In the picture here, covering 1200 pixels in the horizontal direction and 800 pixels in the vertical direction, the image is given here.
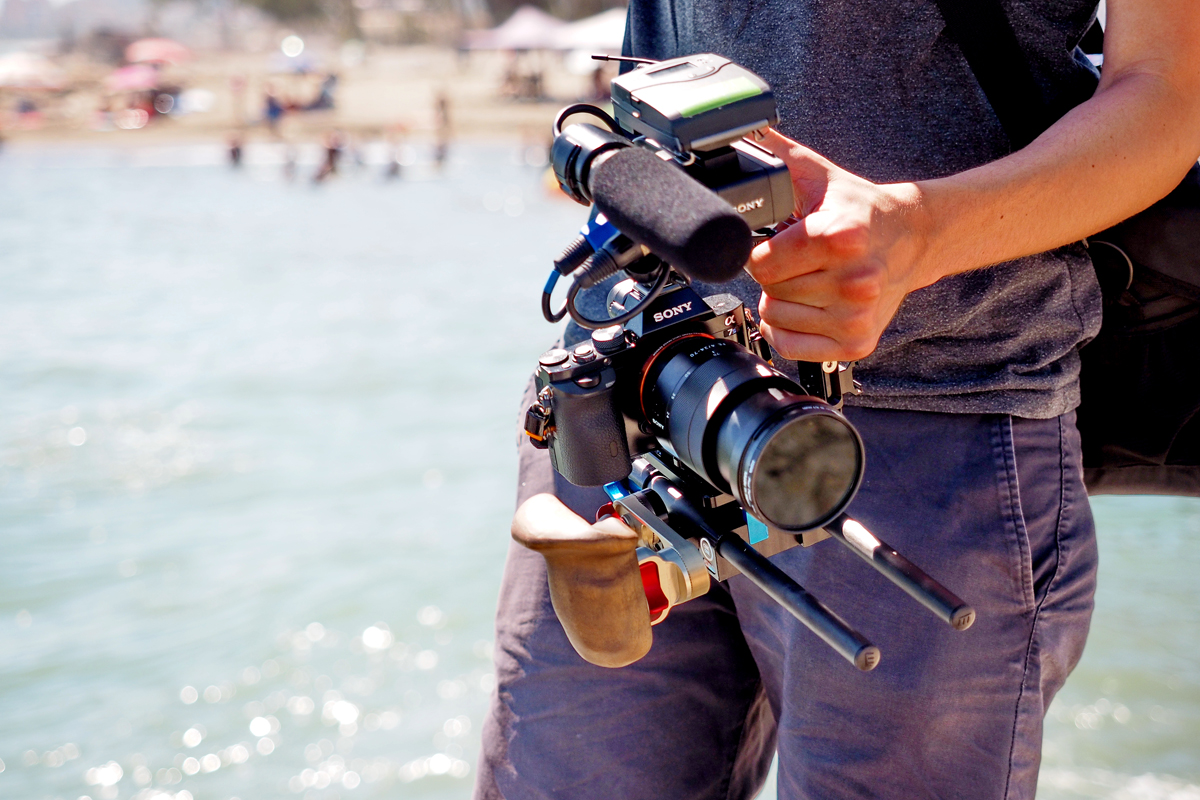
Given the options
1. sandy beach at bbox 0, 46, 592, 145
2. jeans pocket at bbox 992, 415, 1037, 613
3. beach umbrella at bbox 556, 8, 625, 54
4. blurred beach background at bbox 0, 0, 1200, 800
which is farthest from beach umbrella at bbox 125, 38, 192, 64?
jeans pocket at bbox 992, 415, 1037, 613

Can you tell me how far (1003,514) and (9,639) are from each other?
13.0 feet

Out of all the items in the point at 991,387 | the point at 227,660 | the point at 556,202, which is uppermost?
the point at 991,387

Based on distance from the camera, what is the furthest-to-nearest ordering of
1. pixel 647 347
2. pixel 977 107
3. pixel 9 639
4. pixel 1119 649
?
pixel 9 639 < pixel 1119 649 < pixel 977 107 < pixel 647 347

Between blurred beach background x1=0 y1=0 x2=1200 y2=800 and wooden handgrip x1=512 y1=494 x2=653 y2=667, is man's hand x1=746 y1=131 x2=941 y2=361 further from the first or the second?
blurred beach background x1=0 y1=0 x2=1200 y2=800

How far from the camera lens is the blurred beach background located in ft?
10.2

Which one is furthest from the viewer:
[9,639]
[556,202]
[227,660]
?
[556,202]

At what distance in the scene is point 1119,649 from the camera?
3312 mm

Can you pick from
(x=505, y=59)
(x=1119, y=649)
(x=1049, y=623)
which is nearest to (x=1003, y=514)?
(x=1049, y=623)

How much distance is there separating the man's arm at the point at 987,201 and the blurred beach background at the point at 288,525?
39cm

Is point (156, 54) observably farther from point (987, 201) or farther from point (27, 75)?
point (987, 201)

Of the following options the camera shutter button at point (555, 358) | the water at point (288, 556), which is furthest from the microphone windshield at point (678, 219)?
the water at point (288, 556)

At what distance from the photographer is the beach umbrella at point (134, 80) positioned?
26.3 m

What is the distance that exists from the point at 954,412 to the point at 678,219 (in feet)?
1.59

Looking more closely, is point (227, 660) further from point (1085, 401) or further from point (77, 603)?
point (1085, 401)
